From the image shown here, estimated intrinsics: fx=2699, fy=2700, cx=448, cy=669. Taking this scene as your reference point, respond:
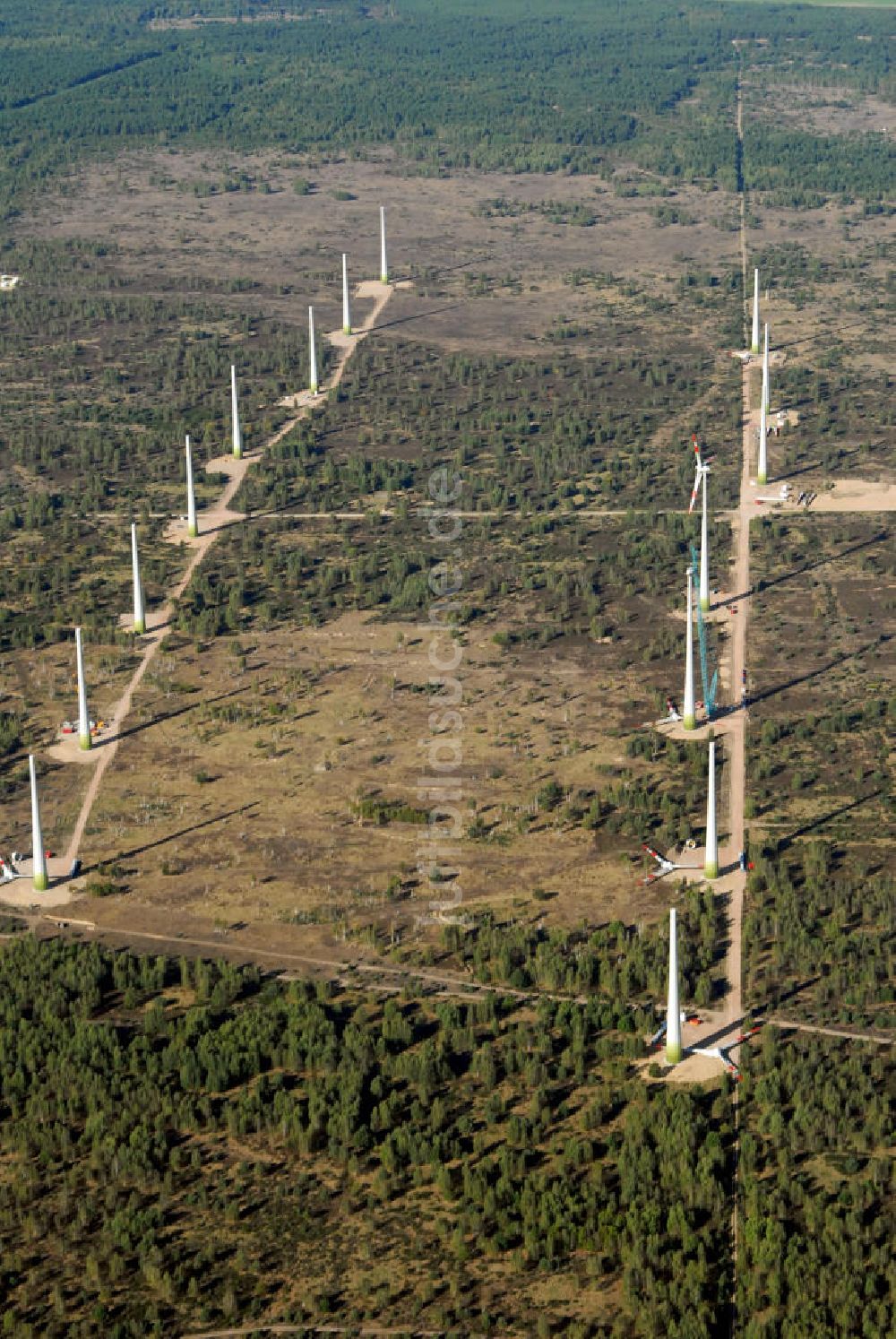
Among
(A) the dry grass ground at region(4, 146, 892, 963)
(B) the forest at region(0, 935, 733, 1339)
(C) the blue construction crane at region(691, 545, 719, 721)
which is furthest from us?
(C) the blue construction crane at region(691, 545, 719, 721)

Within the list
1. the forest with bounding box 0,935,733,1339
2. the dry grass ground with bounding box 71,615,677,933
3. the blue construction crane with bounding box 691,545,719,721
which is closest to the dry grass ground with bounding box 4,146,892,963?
the dry grass ground with bounding box 71,615,677,933

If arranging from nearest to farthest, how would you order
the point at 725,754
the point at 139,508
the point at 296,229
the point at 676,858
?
1. the point at 676,858
2. the point at 725,754
3. the point at 139,508
4. the point at 296,229

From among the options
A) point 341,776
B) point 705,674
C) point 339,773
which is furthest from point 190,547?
point 341,776

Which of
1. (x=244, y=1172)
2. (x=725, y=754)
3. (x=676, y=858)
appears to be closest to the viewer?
(x=244, y=1172)

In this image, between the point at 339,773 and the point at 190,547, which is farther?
the point at 190,547

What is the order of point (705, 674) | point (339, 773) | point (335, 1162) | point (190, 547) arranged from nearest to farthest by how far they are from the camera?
point (335, 1162) < point (339, 773) < point (705, 674) < point (190, 547)

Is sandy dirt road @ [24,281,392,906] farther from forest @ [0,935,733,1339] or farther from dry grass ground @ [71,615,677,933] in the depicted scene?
forest @ [0,935,733,1339]

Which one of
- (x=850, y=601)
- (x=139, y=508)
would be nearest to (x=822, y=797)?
(x=850, y=601)

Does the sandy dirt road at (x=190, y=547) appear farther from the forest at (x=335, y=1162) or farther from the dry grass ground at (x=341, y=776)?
the forest at (x=335, y=1162)

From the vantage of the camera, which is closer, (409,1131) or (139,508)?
(409,1131)

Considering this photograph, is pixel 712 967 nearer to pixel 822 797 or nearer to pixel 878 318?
pixel 822 797

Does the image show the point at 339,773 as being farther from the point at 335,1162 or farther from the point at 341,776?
the point at 335,1162
